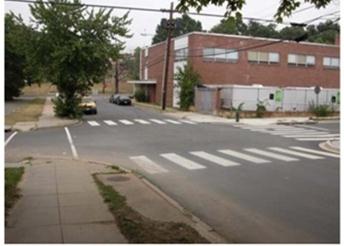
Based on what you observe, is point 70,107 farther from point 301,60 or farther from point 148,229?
point 301,60

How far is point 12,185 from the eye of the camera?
425 inches

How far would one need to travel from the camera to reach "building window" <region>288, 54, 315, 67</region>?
56.6 meters

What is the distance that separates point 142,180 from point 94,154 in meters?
6.25

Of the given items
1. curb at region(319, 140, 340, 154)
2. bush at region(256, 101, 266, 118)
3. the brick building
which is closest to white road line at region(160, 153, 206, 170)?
curb at region(319, 140, 340, 154)

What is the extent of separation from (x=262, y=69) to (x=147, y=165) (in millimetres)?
41325

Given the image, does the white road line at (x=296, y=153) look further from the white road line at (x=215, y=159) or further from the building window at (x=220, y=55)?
the building window at (x=220, y=55)

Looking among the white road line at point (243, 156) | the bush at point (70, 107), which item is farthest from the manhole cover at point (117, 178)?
the bush at point (70, 107)

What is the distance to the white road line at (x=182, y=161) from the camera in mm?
15164

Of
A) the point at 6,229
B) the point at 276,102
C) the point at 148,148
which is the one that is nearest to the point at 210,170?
the point at 148,148

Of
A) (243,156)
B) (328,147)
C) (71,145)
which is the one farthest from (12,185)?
(328,147)

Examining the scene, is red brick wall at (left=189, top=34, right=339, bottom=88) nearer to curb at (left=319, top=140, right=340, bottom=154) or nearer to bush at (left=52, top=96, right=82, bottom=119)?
bush at (left=52, top=96, right=82, bottom=119)

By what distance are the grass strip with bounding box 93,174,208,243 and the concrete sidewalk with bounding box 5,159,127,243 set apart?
0.45ft

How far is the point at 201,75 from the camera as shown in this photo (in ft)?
167

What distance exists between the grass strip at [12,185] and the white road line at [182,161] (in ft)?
15.4
